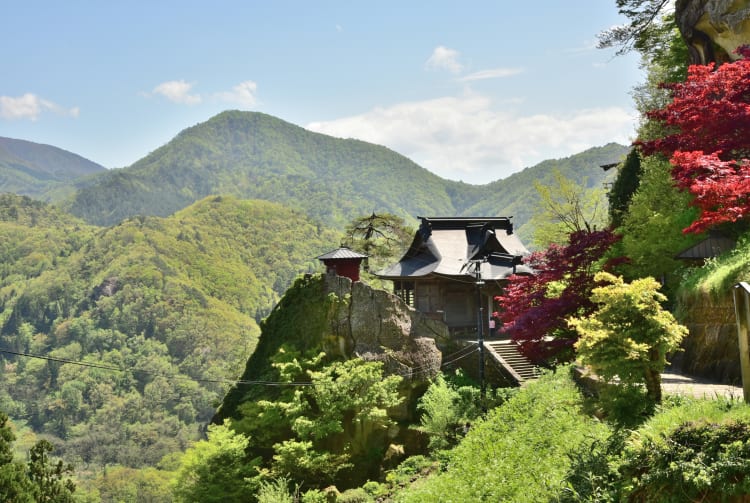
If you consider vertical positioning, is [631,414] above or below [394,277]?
below

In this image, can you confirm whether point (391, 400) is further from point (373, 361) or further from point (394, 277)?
point (394, 277)

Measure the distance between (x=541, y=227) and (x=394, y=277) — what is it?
47.2 feet

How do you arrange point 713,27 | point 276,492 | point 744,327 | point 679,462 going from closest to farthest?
point 679,462 < point 744,327 < point 276,492 < point 713,27

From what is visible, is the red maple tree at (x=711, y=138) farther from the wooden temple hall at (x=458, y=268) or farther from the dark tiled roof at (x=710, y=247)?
the wooden temple hall at (x=458, y=268)

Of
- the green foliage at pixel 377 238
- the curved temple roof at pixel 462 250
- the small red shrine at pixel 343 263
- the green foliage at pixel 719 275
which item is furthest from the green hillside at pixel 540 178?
the green foliage at pixel 719 275

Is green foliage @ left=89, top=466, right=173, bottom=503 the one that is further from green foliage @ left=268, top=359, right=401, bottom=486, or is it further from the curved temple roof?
green foliage @ left=268, top=359, right=401, bottom=486

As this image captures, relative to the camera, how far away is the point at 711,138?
1641cm

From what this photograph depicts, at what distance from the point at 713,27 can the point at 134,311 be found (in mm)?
113887

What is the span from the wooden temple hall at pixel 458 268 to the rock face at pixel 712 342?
1147 centimetres

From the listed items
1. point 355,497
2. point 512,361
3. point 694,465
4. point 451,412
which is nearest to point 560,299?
point 451,412

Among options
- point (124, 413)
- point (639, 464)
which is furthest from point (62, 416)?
point (639, 464)

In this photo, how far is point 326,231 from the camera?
158750 mm

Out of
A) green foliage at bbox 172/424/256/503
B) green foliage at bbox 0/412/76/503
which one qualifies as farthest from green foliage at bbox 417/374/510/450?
green foliage at bbox 0/412/76/503

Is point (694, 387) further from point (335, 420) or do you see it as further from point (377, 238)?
point (377, 238)
